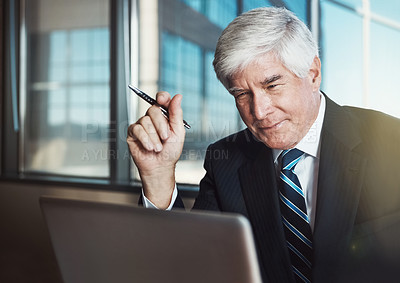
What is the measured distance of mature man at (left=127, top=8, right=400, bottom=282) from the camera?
1.04 metres

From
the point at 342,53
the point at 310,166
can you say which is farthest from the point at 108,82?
the point at 310,166

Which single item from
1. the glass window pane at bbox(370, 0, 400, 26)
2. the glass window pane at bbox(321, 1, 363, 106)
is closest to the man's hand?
the glass window pane at bbox(321, 1, 363, 106)

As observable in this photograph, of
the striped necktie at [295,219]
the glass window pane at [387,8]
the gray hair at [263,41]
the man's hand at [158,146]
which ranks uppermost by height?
the glass window pane at [387,8]

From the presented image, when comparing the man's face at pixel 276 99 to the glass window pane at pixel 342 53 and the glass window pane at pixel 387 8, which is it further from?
the glass window pane at pixel 387 8

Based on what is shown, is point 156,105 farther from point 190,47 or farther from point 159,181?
point 190,47

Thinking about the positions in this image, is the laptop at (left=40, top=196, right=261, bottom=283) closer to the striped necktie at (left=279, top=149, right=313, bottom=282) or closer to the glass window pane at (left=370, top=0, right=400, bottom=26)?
the striped necktie at (left=279, top=149, right=313, bottom=282)

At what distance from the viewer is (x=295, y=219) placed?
113cm

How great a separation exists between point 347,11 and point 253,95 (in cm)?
92

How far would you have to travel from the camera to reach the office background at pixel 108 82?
5.53 feet

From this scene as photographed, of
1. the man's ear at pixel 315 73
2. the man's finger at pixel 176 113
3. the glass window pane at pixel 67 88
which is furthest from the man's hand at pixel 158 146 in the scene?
the glass window pane at pixel 67 88

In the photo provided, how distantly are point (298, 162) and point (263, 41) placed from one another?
0.40 meters

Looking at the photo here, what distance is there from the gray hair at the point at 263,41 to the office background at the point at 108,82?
704 millimetres

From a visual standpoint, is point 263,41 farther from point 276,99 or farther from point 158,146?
point 158,146

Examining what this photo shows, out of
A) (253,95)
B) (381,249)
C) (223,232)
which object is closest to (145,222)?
(223,232)
